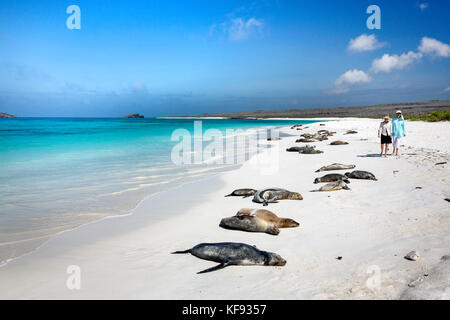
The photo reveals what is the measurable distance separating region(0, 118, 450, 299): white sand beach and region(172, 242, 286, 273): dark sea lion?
3.2 inches

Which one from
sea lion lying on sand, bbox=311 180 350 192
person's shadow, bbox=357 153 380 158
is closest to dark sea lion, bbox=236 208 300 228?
sea lion lying on sand, bbox=311 180 350 192

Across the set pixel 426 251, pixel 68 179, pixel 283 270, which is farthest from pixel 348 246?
pixel 68 179

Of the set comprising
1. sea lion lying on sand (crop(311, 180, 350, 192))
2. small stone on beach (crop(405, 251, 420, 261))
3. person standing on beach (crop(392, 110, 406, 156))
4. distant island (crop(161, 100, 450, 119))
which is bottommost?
small stone on beach (crop(405, 251, 420, 261))

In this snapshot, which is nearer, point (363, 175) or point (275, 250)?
point (275, 250)

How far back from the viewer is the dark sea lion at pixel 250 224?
5.36 metres

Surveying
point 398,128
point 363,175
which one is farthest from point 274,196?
point 398,128

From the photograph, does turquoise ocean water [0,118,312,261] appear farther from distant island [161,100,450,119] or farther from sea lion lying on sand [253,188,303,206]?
distant island [161,100,450,119]

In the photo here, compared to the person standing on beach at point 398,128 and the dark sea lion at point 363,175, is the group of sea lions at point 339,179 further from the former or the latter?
the person standing on beach at point 398,128

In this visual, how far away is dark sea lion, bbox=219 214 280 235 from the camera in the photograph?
536 cm

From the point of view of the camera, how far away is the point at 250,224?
5.48m

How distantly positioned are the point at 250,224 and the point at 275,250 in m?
0.92

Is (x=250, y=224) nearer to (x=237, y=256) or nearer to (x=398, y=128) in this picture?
(x=237, y=256)
